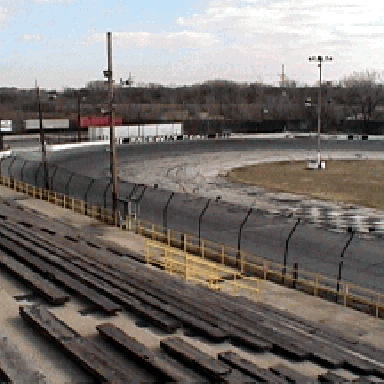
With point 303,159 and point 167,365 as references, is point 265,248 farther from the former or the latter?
point 303,159

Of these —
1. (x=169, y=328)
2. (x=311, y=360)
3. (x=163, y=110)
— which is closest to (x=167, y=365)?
(x=169, y=328)

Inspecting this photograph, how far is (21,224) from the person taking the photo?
2808cm

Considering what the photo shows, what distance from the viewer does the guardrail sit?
795 inches

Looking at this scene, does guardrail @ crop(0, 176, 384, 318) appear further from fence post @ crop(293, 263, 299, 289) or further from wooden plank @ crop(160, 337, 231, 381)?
wooden plank @ crop(160, 337, 231, 381)

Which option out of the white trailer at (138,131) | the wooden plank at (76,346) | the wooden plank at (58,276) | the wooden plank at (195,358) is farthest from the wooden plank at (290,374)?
the white trailer at (138,131)

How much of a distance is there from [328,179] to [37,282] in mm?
40643

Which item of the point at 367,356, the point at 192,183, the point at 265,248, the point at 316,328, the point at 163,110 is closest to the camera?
the point at 367,356

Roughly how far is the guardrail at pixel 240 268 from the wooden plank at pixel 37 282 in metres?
6.32

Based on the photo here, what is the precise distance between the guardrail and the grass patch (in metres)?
16.5

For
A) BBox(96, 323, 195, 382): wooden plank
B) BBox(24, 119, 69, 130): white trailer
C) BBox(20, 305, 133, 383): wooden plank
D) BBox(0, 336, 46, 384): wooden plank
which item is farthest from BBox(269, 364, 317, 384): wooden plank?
BBox(24, 119, 69, 130): white trailer

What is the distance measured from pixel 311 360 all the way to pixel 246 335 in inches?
60.3

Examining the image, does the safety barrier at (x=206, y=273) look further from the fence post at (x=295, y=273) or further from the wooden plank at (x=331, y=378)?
the wooden plank at (x=331, y=378)

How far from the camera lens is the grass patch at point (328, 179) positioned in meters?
44.0

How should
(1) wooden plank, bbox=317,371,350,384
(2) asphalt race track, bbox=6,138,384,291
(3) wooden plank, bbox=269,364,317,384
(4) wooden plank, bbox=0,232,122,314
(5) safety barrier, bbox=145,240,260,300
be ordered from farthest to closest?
1. (2) asphalt race track, bbox=6,138,384,291
2. (5) safety barrier, bbox=145,240,260,300
3. (4) wooden plank, bbox=0,232,122,314
4. (1) wooden plank, bbox=317,371,350,384
5. (3) wooden plank, bbox=269,364,317,384
